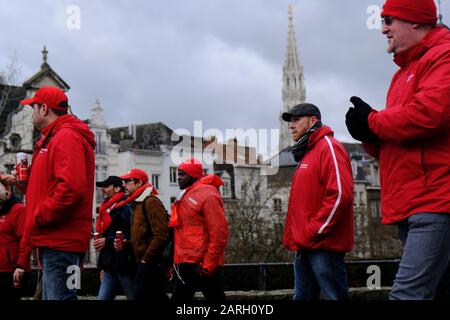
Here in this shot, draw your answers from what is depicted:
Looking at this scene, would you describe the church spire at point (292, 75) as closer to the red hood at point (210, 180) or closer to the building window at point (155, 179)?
the building window at point (155, 179)

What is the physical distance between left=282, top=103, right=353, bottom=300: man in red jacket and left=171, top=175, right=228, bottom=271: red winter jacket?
162cm

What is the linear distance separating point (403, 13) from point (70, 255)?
3127 millimetres

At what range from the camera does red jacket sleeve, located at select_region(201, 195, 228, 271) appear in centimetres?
839

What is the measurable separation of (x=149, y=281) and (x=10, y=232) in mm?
1774

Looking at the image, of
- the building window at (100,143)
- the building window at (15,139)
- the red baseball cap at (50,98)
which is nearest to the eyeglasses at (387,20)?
the red baseball cap at (50,98)

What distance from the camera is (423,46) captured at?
4934mm

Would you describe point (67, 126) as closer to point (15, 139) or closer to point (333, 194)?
point (333, 194)

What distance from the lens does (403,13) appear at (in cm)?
499

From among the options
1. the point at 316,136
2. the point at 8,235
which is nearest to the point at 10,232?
the point at 8,235

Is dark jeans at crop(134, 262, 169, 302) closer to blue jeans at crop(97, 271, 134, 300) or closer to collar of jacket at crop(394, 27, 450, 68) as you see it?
blue jeans at crop(97, 271, 134, 300)

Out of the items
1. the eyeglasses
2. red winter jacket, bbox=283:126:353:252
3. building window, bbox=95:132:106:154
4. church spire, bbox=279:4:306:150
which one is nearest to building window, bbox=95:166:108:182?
building window, bbox=95:132:106:154

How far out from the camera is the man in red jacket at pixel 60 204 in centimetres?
615
